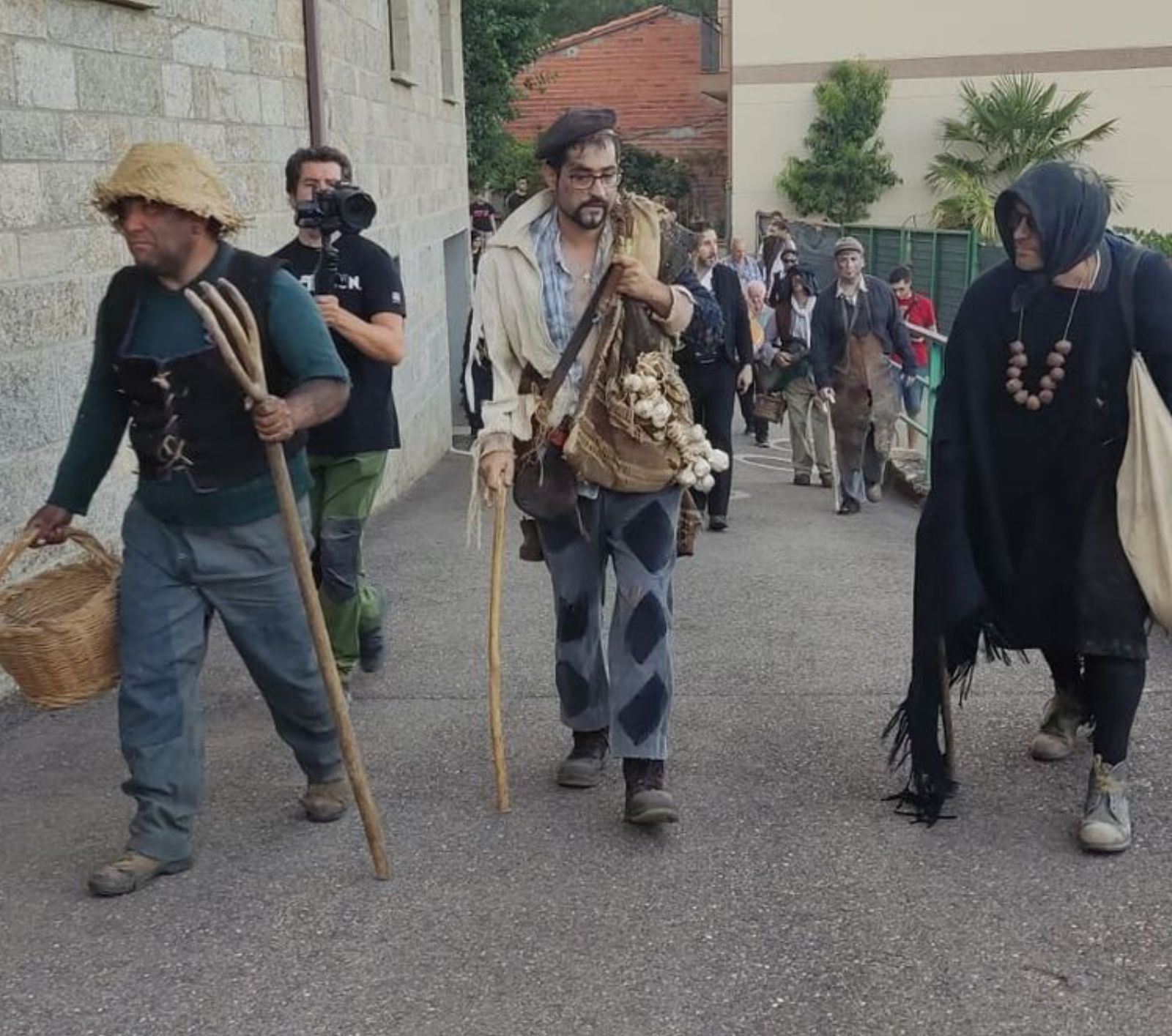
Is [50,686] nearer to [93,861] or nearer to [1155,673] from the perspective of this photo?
[93,861]

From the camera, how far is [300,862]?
4.04 metres

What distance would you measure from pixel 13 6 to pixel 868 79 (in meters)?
26.2

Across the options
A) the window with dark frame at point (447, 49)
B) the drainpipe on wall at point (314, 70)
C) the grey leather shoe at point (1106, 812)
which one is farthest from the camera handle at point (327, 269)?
the window with dark frame at point (447, 49)

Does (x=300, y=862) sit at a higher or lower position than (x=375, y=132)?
lower

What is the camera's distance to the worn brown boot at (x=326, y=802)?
4.29 metres

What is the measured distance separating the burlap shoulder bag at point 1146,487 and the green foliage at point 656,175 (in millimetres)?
31825

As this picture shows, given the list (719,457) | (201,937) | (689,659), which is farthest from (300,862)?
(689,659)

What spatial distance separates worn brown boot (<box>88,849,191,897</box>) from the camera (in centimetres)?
383

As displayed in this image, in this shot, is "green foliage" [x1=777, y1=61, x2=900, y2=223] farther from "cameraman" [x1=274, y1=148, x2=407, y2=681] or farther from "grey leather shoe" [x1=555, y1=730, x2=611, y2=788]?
"grey leather shoe" [x1=555, y1=730, x2=611, y2=788]

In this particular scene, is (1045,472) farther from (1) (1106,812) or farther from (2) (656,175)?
(2) (656,175)

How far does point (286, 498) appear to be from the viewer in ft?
12.1

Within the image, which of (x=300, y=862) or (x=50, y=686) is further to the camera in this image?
(x=300, y=862)

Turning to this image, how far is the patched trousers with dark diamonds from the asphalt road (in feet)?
1.07

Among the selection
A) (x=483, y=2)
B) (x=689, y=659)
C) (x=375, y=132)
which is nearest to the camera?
(x=689, y=659)
